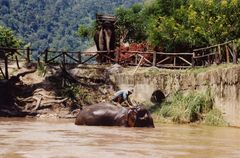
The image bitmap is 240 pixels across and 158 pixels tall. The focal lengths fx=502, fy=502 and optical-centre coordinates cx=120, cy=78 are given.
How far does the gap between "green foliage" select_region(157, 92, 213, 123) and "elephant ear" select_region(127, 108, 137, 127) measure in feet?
13.5

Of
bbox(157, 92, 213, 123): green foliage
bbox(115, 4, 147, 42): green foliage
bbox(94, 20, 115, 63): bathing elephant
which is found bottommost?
bbox(157, 92, 213, 123): green foliage

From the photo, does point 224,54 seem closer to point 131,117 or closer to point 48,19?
point 131,117

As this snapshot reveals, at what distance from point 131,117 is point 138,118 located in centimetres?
22

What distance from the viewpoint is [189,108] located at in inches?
743

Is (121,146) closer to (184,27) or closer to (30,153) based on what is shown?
(30,153)

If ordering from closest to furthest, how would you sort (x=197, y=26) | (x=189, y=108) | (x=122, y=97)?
(x=122, y=97) < (x=189, y=108) < (x=197, y=26)

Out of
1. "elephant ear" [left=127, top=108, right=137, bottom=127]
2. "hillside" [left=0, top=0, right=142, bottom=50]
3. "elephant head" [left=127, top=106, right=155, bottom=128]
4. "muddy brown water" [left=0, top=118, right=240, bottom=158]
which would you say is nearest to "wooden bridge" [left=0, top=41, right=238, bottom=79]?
"elephant head" [left=127, top=106, right=155, bottom=128]

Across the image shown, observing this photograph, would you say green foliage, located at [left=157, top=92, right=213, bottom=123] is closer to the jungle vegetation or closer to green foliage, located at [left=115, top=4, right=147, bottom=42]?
the jungle vegetation

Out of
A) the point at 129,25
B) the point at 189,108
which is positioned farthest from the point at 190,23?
the point at 129,25

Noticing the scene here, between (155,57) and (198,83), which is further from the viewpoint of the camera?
(155,57)

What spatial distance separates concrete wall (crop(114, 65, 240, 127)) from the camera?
17438 mm

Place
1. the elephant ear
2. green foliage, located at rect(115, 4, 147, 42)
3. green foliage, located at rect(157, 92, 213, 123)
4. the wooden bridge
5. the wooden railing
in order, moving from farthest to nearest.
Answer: green foliage, located at rect(115, 4, 147, 42), the wooden bridge, green foliage, located at rect(157, 92, 213, 123), the wooden railing, the elephant ear

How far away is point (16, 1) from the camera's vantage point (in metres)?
116

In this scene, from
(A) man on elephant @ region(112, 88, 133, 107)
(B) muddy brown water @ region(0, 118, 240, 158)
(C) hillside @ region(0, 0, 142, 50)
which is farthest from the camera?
(C) hillside @ region(0, 0, 142, 50)
